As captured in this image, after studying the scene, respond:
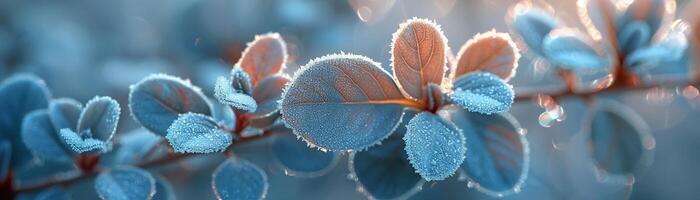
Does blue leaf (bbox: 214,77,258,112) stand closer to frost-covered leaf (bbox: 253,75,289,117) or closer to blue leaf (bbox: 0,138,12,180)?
frost-covered leaf (bbox: 253,75,289,117)

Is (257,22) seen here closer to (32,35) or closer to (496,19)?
(32,35)

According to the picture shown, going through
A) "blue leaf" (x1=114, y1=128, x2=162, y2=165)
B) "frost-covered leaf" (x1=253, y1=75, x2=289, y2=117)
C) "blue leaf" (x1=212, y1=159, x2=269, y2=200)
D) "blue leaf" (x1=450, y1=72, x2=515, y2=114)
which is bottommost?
"blue leaf" (x1=212, y1=159, x2=269, y2=200)

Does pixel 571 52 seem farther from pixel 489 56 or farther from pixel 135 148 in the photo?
pixel 135 148

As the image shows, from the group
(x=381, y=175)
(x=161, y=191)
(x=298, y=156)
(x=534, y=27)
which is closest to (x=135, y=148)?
(x=161, y=191)

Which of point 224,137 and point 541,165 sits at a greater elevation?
point 224,137

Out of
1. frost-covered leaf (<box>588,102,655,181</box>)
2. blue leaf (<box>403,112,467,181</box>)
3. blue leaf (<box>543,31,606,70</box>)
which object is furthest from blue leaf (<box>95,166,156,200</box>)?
frost-covered leaf (<box>588,102,655,181</box>)

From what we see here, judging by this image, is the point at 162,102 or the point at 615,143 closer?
the point at 162,102

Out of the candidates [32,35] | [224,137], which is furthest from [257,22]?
[224,137]
